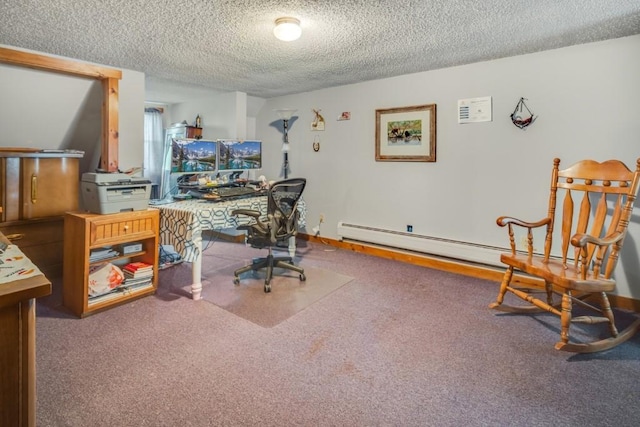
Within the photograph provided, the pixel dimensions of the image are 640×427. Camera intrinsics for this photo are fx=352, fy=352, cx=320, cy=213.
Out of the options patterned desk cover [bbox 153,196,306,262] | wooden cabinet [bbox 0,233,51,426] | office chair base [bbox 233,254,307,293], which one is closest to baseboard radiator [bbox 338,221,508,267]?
office chair base [bbox 233,254,307,293]

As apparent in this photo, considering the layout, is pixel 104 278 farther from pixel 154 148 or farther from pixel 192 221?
pixel 154 148

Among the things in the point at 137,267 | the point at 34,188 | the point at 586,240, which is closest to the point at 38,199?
the point at 34,188

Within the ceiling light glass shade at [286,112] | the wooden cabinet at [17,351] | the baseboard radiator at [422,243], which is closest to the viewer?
the wooden cabinet at [17,351]

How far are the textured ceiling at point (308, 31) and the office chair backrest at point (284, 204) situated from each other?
113 cm

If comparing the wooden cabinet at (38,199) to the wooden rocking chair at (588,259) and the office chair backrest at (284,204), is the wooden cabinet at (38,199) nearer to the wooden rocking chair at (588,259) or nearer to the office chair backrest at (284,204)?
the office chair backrest at (284,204)

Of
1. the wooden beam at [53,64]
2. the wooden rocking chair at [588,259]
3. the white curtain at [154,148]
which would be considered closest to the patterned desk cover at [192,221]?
the wooden beam at [53,64]

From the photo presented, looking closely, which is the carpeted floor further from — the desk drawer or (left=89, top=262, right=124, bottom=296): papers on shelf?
the desk drawer

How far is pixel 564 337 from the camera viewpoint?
2.12 metres

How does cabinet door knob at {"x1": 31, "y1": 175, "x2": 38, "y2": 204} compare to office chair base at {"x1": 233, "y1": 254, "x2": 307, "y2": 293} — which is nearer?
cabinet door knob at {"x1": 31, "y1": 175, "x2": 38, "y2": 204}

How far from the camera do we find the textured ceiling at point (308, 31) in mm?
2150

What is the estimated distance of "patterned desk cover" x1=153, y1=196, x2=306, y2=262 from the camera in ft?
9.07

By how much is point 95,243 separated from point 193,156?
1.38m

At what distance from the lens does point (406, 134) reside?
389cm

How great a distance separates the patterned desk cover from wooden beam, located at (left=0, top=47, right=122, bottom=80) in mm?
1169
